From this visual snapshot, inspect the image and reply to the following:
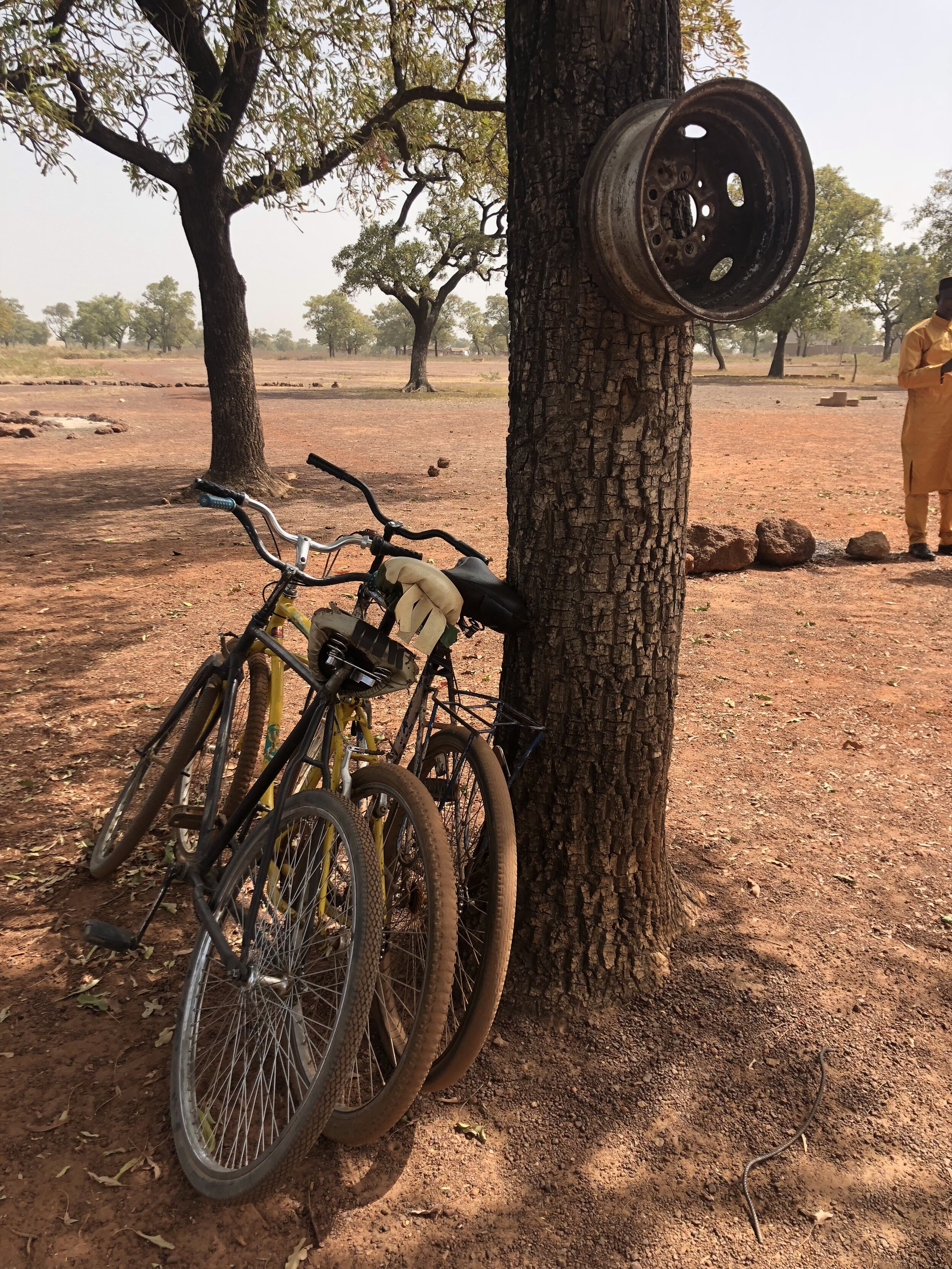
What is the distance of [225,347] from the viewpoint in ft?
36.6

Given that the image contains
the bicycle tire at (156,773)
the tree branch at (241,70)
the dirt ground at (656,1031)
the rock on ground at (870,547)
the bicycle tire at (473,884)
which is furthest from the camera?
the tree branch at (241,70)

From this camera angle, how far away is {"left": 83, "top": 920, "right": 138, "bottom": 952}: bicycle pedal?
2627 millimetres

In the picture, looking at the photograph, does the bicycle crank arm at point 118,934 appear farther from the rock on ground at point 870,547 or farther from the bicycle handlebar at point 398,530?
the rock on ground at point 870,547

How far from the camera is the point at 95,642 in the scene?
5.74 metres

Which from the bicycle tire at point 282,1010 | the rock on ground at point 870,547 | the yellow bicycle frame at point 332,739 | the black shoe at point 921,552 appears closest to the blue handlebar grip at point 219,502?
the yellow bicycle frame at point 332,739

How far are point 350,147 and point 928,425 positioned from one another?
8278 millimetres

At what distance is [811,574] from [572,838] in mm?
5518

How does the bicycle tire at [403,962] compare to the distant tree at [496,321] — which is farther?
the distant tree at [496,321]

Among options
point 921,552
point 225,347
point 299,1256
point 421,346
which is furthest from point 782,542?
point 421,346

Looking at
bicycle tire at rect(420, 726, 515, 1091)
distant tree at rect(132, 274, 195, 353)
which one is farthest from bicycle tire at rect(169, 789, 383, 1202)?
distant tree at rect(132, 274, 195, 353)

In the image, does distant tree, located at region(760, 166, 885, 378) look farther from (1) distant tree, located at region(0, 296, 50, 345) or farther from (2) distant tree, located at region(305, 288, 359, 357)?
(1) distant tree, located at region(0, 296, 50, 345)

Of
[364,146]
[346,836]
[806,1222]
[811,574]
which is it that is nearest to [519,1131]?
[806,1222]

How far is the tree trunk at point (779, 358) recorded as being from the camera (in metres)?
43.3

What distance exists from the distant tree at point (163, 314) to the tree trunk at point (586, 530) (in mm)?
125659
